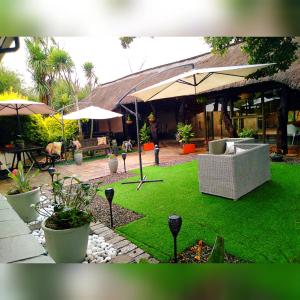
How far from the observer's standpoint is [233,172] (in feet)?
13.3

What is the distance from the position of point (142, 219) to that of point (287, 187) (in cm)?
279

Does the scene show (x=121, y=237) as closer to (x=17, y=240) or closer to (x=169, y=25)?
(x=17, y=240)

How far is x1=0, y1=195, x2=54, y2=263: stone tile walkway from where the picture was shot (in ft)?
5.23

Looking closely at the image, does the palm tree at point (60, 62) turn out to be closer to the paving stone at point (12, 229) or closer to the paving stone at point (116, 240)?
the paving stone at point (116, 240)

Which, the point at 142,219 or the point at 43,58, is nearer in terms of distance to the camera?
the point at 142,219

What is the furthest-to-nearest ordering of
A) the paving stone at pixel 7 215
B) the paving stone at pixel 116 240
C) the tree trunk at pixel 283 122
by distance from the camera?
1. the tree trunk at pixel 283 122
2. the paving stone at pixel 116 240
3. the paving stone at pixel 7 215

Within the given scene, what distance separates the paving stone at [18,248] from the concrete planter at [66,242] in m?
0.46

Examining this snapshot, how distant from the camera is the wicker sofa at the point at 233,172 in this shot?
411 cm

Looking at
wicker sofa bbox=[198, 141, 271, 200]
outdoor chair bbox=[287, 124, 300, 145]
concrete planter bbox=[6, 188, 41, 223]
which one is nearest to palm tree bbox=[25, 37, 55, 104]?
concrete planter bbox=[6, 188, 41, 223]

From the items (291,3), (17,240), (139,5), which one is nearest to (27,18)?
(139,5)

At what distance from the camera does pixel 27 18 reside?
0.81 meters

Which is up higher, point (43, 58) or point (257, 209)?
point (43, 58)

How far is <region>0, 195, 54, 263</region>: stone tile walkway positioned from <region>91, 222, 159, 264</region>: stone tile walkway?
1005mm

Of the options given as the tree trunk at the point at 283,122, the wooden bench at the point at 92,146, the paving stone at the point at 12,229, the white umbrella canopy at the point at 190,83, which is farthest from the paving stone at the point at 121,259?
the wooden bench at the point at 92,146
